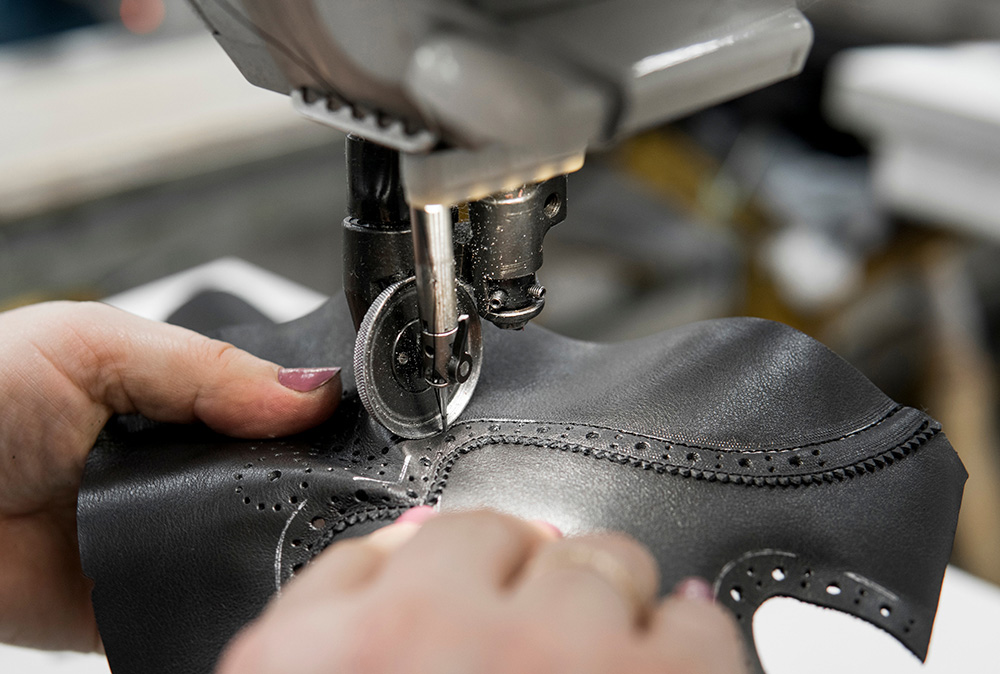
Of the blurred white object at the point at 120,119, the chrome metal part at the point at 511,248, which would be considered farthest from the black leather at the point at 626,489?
the blurred white object at the point at 120,119

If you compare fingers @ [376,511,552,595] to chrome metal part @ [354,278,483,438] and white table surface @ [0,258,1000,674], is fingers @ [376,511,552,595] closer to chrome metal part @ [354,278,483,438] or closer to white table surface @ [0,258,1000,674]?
chrome metal part @ [354,278,483,438]

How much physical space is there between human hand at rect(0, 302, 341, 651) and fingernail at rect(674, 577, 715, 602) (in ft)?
1.16

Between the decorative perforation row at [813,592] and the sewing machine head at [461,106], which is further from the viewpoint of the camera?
the decorative perforation row at [813,592]

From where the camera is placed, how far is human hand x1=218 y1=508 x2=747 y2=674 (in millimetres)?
412

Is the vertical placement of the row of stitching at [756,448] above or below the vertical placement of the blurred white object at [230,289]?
above

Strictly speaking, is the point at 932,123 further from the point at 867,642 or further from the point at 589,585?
the point at 589,585

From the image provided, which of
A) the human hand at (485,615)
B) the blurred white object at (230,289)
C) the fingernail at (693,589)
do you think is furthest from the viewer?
the blurred white object at (230,289)

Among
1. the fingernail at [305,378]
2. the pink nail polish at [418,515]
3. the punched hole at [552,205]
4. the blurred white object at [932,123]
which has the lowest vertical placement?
the blurred white object at [932,123]

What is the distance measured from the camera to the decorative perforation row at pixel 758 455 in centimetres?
67

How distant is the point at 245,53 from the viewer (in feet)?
2.06

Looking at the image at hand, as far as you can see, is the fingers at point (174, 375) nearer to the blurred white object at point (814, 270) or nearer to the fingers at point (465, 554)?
the fingers at point (465, 554)

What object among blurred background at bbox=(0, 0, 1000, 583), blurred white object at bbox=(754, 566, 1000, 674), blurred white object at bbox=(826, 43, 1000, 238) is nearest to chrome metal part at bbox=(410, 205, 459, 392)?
blurred white object at bbox=(754, 566, 1000, 674)

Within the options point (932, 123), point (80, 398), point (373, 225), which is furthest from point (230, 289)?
point (932, 123)

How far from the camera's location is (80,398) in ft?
2.77
